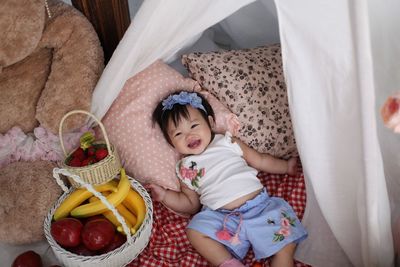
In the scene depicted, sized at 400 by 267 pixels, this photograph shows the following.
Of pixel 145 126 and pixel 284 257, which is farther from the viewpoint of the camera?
pixel 145 126

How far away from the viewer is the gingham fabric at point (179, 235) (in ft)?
4.05

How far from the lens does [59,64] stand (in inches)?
54.4

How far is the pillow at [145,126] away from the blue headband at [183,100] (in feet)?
0.25

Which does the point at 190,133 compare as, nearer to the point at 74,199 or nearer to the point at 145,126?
the point at 145,126

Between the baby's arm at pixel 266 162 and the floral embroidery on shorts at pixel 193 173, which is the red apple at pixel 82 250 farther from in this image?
the baby's arm at pixel 266 162

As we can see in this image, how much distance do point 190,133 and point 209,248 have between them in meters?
0.36

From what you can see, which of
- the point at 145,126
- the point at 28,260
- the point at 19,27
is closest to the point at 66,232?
the point at 28,260

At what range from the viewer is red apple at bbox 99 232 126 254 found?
1.16 meters

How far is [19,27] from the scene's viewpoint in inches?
50.1

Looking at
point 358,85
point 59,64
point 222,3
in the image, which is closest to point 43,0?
point 59,64

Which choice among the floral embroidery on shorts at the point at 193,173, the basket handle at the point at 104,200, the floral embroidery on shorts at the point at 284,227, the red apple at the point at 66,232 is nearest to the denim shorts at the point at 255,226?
the floral embroidery on shorts at the point at 284,227

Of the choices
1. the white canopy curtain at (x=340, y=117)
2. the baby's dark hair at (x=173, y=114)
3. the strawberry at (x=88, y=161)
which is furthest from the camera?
the baby's dark hair at (x=173, y=114)

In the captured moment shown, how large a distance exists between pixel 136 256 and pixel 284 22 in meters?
0.77

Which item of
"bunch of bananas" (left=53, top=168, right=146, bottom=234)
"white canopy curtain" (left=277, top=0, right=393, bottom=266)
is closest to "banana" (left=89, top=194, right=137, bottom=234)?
"bunch of bananas" (left=53, top=168, right=146, bottom=234)
